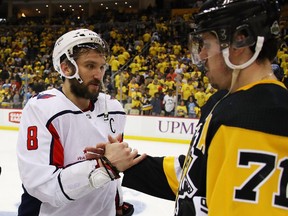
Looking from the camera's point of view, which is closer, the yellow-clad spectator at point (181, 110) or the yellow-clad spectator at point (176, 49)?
the yellow-clad spectator at point (181, 110)

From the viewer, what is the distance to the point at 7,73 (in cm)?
1112

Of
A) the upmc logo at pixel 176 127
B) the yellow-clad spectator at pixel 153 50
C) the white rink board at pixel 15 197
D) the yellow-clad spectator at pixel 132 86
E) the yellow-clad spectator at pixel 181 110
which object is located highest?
the yellow-clad spectator at pixel 153 50

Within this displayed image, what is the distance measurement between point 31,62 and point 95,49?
42.9ft

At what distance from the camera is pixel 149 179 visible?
51.9 inches

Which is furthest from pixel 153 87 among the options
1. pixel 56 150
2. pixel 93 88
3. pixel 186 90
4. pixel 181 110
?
pixel 56 150

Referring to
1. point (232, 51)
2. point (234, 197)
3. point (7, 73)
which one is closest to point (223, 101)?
point (232, 51)

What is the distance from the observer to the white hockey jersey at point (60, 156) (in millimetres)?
1278

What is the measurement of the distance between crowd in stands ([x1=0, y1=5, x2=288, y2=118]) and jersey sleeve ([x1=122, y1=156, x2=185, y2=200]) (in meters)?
0.52

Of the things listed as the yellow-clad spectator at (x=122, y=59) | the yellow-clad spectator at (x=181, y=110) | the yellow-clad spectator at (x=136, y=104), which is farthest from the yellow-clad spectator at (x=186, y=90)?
the yellow-clad spectator at (x=122, y=59)

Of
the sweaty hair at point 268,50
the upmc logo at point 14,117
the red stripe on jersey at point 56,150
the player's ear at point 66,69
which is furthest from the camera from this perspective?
the upmc logo at point 14,117

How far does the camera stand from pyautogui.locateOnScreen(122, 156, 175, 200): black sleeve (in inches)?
51.8

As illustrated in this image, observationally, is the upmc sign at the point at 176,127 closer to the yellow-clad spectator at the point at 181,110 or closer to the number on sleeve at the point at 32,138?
the yellow-clad spectator at the point at 181,110

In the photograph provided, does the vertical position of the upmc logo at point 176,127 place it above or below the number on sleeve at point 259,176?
below

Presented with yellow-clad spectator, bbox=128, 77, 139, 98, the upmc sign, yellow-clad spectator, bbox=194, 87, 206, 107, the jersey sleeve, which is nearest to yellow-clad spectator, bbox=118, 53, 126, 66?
yellow-clad spectator, bbox=128, 77, 139, 98
